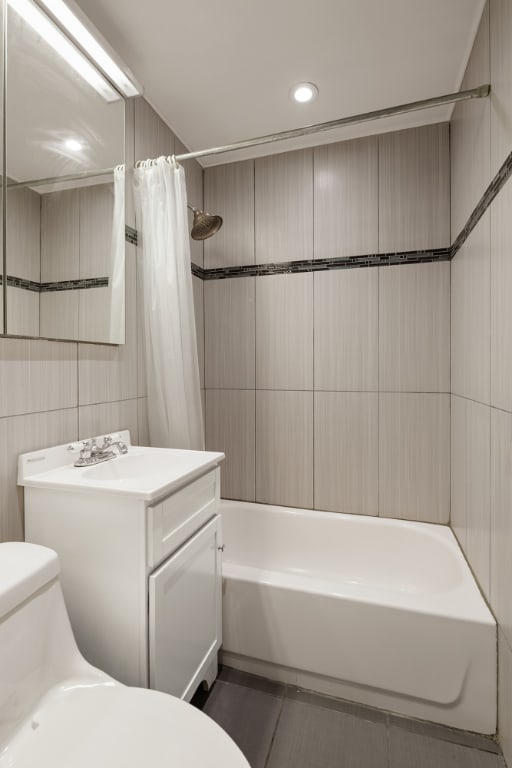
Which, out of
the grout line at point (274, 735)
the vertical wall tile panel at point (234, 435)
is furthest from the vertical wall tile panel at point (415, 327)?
the grout line at point (274, 735)

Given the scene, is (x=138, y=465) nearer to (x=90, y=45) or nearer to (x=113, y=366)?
(x=113, y=366)

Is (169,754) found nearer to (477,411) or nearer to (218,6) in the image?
(477,411)

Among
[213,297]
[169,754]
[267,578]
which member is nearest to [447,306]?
[213,297]

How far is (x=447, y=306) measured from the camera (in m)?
2.00

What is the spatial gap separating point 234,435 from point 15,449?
1379 millimetres

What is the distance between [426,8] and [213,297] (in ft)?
5.25

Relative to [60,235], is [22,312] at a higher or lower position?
lower

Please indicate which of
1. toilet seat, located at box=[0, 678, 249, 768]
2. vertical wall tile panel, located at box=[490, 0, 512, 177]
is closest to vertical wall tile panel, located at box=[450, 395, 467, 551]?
vertical wall tile panel, located at box=[490, 0, 512, 177]

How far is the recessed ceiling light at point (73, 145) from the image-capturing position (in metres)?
1.39

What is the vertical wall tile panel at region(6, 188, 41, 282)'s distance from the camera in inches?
46.1

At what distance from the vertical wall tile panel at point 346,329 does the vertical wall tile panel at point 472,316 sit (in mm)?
396

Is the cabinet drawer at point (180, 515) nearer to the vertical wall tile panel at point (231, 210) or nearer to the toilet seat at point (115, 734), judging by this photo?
the toilet seat at point (115, 734)

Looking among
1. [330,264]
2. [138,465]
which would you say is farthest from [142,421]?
[330,264]

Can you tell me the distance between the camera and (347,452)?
2.19m
